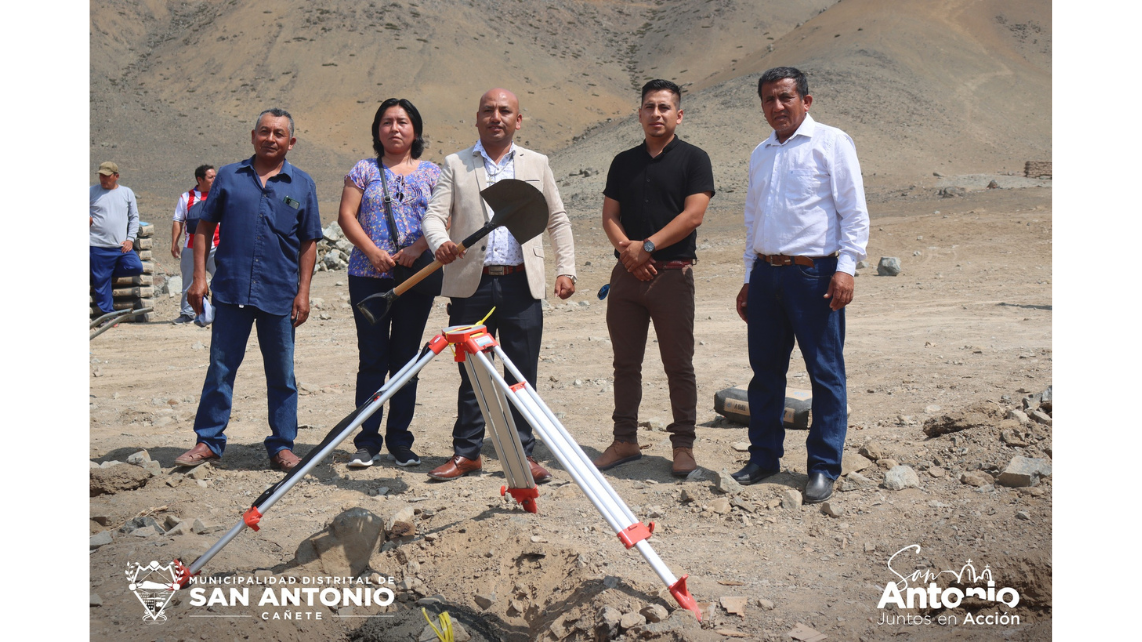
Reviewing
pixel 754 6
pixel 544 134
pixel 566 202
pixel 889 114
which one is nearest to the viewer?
pixel 566 202

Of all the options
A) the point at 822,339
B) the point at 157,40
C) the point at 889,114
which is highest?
the point at 157,40

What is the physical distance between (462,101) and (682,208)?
35.2 meters

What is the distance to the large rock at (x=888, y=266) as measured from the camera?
1187 centimetres

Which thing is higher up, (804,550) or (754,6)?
(754,6)

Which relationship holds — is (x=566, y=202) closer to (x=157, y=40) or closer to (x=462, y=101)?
(x=462, y=101)

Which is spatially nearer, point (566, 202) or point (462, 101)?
point (566, 202)

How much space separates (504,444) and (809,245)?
1670mm

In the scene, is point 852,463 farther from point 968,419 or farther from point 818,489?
point 968,419

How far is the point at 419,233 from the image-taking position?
15.1ft

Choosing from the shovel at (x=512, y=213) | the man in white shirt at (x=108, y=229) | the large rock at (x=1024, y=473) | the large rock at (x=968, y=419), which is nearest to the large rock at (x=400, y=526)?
the shovel at (x=512, y=213)

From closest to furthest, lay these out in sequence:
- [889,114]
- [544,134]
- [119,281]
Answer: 1. [119,281]
2. [889,114]
3. [544,134]

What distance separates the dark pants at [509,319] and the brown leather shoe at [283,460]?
1023 mm

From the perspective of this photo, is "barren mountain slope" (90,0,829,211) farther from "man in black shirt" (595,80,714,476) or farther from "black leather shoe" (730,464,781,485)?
"black leather shoe" (730,464,781,485)

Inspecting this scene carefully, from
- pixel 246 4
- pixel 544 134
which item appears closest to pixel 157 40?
pixel 246 4
